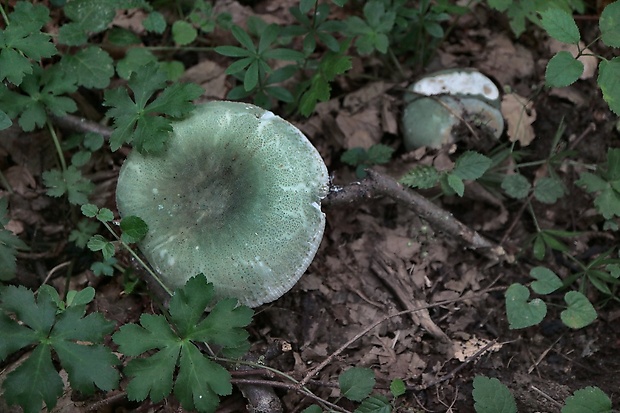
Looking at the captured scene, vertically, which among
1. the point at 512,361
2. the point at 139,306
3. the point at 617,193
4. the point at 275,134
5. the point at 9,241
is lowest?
the point at 512,361

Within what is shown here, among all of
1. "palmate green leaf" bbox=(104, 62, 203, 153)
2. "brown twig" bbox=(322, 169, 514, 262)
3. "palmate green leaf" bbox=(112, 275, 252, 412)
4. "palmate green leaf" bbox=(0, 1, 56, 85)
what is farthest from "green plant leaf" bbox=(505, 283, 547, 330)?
"palmate green leaf" bbox=(0, 1, 56, 85)

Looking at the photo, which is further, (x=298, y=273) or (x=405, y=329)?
(x=405, y=329)

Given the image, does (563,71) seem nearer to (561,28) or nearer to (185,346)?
(561,28)

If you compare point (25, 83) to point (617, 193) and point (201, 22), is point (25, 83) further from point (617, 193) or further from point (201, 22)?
point (617, 193)

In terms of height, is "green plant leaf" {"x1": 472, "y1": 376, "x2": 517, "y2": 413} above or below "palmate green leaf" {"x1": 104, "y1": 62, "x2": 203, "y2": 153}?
below

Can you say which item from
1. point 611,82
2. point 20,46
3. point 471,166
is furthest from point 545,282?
point 20,46

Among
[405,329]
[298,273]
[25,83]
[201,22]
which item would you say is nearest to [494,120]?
[405,329]

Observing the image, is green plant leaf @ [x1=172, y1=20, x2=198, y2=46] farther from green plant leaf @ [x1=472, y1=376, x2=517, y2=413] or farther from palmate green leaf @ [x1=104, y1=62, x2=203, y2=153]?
green plant leaf @ [x1=472, y1=376, x2=517, y2=413]

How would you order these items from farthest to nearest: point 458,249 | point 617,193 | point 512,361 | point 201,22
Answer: point 201,22
point 458,249
point 617,193
point 512,361
